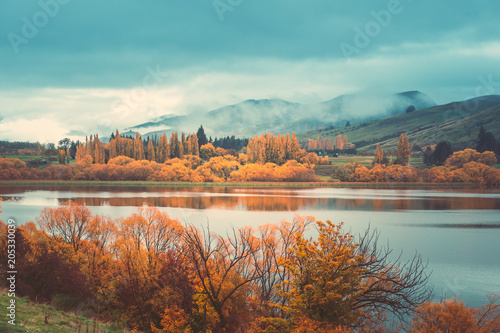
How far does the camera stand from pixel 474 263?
3102cm

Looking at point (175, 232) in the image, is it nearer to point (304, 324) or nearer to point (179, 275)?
point (179, 275)

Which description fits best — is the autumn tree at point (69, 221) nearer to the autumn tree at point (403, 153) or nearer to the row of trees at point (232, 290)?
the row of trees at point (232, 290)

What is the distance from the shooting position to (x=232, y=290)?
712 inches

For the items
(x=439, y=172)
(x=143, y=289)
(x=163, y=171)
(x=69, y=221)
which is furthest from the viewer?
(x=163, y=171)

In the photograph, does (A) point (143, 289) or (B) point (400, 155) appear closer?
(A) point (143, 289)

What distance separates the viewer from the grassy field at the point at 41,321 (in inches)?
552

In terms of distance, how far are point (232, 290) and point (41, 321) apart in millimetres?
6859

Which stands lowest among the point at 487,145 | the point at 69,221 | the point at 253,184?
the point at 69,221

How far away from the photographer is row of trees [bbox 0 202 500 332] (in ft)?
54.6

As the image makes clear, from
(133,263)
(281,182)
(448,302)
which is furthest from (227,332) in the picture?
(281,182)

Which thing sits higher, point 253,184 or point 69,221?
point 253,184

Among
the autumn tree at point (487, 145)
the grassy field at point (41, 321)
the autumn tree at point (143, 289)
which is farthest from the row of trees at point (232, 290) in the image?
the autumn tree at point (487, 145)

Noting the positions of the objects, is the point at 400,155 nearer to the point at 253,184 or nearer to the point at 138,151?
the point at 253,184

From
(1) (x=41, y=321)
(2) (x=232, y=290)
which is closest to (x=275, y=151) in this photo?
(2) (x=232, y=290)
